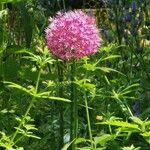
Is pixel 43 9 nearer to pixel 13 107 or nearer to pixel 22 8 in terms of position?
pixel 22 8

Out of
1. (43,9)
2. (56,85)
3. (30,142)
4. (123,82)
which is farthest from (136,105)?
(43,9)

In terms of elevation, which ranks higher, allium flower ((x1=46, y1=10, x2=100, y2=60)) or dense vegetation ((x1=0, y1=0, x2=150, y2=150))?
allium flower ((x1=46, y1=10, x2=100, y2=60))

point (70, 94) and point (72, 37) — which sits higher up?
point (72, 37)

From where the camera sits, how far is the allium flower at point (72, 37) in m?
2.36

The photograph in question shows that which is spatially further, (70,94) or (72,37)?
(70,94)

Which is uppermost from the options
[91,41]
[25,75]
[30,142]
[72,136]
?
[91,41]

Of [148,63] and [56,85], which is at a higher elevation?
[56,85]

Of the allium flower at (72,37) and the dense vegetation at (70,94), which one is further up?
the allium flower at (72,37)

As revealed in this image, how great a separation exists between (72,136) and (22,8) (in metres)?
1.13

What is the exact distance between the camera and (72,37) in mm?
2373

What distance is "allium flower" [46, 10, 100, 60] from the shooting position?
7.73ft

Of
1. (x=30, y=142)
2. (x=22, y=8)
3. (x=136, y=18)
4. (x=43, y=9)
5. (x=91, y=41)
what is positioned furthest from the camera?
(x=136, y=18)

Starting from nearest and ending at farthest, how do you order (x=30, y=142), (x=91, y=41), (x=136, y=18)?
(x=91, y=41), (x=30, y=142), (x=136, y=18)

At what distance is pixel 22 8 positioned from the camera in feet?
11.1
